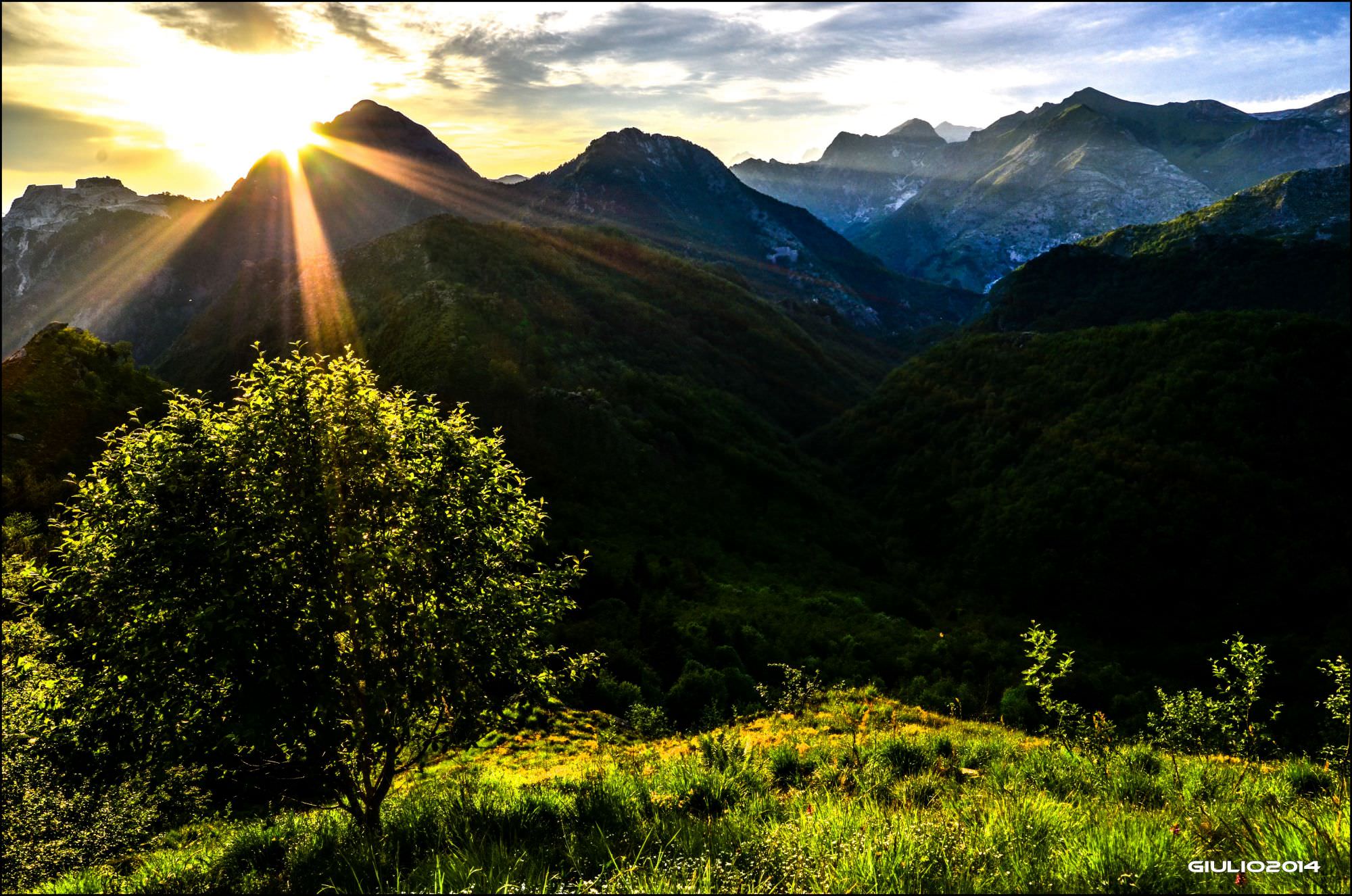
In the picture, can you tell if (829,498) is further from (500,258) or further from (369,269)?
(369,269)

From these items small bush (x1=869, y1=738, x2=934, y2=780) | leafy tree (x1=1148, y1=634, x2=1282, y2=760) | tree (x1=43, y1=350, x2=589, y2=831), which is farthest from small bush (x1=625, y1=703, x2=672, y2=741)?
leafy tree (x1=1148, y1=634, x2=1282, y2=760)

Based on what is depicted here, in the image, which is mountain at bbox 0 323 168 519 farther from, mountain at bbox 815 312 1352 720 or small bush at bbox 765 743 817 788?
mountain at bbox 815 312 1352 720

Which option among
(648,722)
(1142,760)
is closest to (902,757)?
(1142,760)

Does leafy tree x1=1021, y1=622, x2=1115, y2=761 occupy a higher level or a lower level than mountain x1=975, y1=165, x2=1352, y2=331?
lower

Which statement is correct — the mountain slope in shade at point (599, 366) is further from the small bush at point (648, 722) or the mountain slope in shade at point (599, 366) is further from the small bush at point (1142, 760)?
the small bush at point (1142, 760)

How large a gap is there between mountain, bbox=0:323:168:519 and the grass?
107ft

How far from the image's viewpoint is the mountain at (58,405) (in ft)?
118

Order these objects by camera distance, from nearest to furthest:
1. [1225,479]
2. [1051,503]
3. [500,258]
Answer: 1. [1225,479]
2. [1051,503]
3. [500,258]

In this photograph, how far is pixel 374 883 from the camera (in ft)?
25.5

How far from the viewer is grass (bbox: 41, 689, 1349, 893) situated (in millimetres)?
6062

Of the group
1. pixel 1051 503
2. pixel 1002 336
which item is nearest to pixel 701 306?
pixel 1002 336

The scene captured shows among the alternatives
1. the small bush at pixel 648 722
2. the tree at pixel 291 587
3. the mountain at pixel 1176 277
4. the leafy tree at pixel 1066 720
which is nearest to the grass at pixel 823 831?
the leafy tree at pixel 1066 720

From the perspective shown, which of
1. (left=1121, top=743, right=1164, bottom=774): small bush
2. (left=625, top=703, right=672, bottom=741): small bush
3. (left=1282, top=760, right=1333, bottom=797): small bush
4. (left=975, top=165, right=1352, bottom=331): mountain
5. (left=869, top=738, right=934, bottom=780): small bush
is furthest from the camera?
(left=975, top=165, right=1352, bottom=331): mountain

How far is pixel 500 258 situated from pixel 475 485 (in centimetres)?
8763
